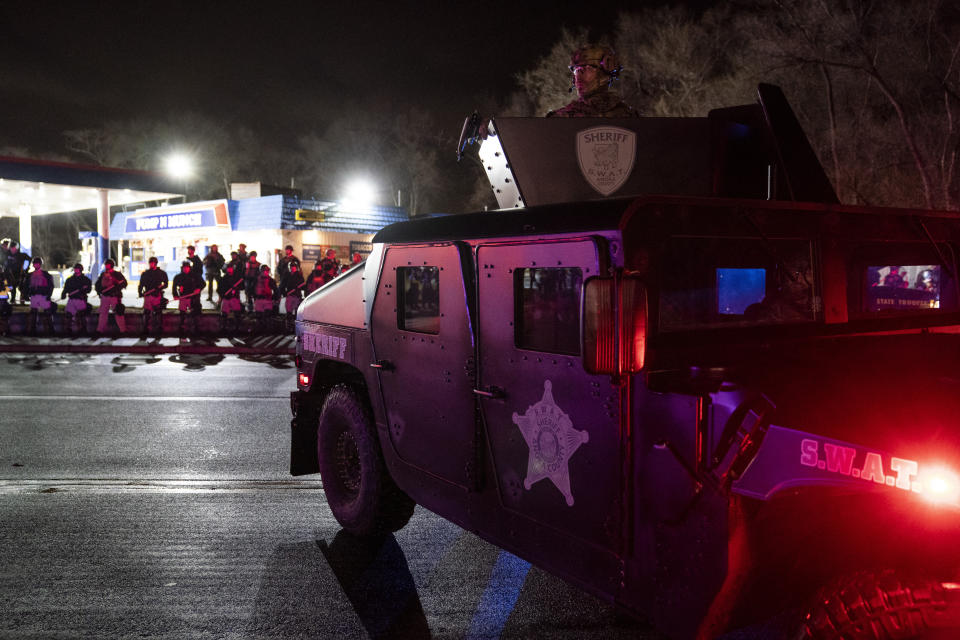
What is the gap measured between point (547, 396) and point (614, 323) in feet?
2.36

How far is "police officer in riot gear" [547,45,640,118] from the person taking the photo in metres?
4.26

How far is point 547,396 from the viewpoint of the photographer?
2924 mm

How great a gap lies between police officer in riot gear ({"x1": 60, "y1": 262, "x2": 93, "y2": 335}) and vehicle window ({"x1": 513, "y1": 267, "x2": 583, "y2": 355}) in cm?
1677

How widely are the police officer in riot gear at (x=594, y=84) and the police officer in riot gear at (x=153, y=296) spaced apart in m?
15.1

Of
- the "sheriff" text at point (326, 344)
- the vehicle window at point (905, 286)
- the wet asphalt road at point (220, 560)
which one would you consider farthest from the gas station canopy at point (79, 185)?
the vehicle window at point (905, 286)

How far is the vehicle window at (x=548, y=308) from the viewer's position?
2814 millimetres

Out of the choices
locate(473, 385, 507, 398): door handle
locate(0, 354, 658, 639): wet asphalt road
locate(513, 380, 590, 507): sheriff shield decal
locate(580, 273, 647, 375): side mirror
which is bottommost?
locate(0, 354, 658, 639): wet asphalt road

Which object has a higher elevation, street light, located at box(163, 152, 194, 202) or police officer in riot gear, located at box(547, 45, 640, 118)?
street light, located at box(163, 152, 194, 202)

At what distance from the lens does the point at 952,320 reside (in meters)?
3.56

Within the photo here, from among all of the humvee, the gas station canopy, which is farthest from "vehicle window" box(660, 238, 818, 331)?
the gas station canopy

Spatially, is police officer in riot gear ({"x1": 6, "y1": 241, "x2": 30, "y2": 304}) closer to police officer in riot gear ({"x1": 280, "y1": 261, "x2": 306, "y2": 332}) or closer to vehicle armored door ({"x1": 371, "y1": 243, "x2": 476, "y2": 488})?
police officer in riot gear ({"x1": 280, "y1": 261, "x2": 306, "y2": 332})

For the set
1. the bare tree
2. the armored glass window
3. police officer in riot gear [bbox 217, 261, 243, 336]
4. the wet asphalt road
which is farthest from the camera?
the bare tree

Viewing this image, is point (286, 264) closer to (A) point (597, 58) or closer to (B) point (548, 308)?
(A) point (597, 58)

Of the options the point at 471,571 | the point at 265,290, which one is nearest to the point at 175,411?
the point at 471,571
